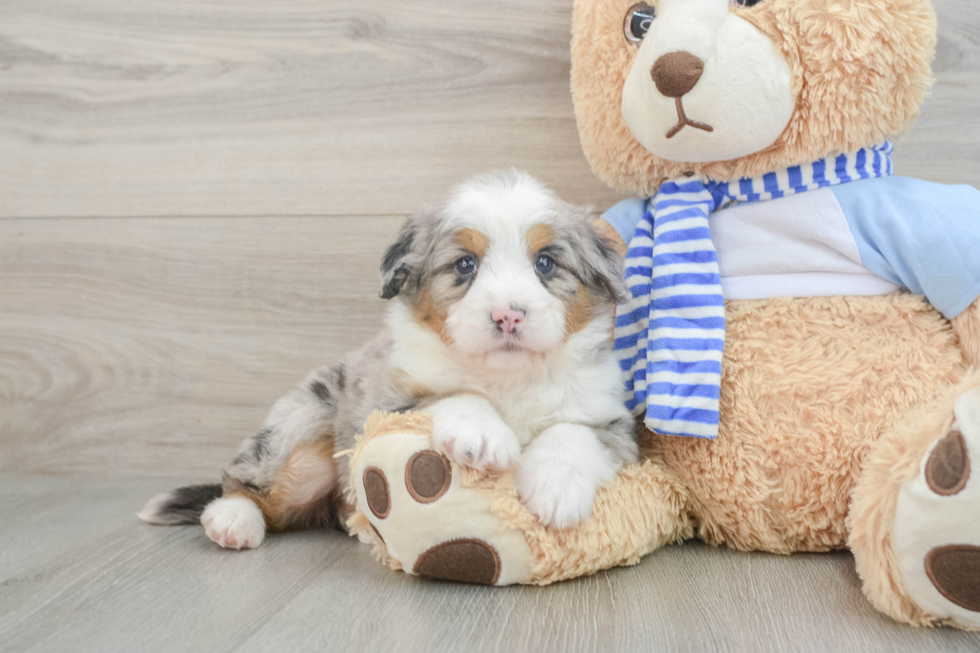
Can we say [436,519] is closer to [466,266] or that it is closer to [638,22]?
[466,266]

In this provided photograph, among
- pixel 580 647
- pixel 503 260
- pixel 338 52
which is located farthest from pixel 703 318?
pixel 338 52

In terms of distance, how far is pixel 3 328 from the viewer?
2633mm

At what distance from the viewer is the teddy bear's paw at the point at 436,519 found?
143 centimetres

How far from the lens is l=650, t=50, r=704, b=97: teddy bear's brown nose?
156 cm

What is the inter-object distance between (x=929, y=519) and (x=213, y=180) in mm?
2219

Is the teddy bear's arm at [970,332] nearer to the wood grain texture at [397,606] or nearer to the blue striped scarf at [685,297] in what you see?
the blue striped scarf at [685,297]

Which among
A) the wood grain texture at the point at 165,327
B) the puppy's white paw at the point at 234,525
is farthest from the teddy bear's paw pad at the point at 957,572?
the wood grain texture at the point at 165,327

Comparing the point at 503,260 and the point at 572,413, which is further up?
the point at 503,260

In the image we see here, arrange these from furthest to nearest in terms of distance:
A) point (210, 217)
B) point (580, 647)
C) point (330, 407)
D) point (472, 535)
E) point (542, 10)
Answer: point (210, 217) → point (542, 10) → point (330, 407) → point (472, 535) → point (580, 647)

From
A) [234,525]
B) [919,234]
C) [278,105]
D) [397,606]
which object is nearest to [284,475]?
[234,525]

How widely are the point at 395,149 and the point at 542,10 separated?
62 centimetres

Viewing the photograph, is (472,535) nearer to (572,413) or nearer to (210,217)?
(572,413)

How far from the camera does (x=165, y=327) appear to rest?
2547 millimetres

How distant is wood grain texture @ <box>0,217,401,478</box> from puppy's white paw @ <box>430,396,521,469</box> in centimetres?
102
